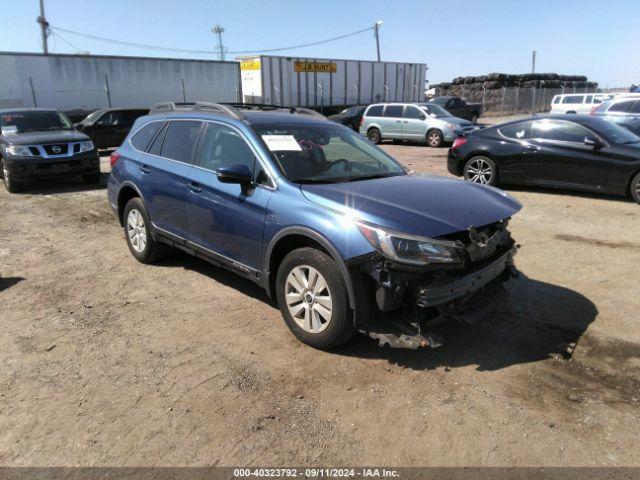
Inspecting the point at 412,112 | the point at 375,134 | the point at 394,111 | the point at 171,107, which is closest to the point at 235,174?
the point at 171,107

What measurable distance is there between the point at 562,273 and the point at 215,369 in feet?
12.2

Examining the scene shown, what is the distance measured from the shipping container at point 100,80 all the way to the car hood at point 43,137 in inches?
500

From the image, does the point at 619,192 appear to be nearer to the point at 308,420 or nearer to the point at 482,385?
the point at 482,385

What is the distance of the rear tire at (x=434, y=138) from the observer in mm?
18484

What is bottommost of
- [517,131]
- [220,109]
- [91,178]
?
[91,178]

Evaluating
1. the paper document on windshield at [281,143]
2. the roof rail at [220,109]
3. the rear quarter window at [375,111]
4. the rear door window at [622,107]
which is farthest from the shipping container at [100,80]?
the paper document on windshield at [281,143]

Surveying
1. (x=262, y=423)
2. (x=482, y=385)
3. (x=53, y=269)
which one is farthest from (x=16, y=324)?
(x=482, y=385)

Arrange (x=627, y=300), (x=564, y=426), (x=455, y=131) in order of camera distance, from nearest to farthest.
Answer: (x=564, y=426), (x=627, y=300), (x=455, y=131)

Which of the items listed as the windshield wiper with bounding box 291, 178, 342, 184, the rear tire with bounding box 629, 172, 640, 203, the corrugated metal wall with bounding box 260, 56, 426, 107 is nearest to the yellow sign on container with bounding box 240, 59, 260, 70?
the corrugated metal wall with bounding box 260, 56, 426, 107

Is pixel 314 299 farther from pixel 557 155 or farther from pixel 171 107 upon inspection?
pixel 557 155

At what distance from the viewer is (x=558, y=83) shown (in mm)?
47625

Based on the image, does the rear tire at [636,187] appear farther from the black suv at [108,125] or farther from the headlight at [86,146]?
the black suv at [108,125]

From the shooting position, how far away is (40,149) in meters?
10.0

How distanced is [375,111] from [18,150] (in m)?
13.9
